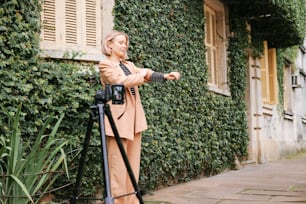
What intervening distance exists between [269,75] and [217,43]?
12.1 ft

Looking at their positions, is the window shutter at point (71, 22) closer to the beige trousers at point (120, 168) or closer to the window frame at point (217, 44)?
the beige trousers at point (120, 168)

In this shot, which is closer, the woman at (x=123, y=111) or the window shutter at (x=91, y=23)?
the woman at (x=123, y=111)

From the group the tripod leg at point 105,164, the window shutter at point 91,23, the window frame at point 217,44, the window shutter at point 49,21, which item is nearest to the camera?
the tripod leg at point 105,164

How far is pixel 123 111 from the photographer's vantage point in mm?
4148

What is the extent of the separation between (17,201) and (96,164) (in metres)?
1.49

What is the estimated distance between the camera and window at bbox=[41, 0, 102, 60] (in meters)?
5.77

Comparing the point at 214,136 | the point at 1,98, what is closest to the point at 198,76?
the point at 214,136

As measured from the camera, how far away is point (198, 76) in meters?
8.23

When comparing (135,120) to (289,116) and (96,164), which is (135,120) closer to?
(96,164)

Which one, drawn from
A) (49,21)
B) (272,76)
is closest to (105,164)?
(49,21)

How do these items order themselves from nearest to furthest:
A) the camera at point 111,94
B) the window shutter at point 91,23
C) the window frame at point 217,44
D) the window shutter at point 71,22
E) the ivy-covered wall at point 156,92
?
the camera at point 111,94
the ivy-covered wall at point 156,92
the window shutter at point 71,22
the window shutter at point 91,23
the window frame at point 217,44

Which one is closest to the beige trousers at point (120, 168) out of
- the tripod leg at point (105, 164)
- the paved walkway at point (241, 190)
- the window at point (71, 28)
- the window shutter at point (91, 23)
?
the tripod leg at point (105, 164)

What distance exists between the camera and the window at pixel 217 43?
31.6 feet

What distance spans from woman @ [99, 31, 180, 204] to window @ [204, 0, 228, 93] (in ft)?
17.9
